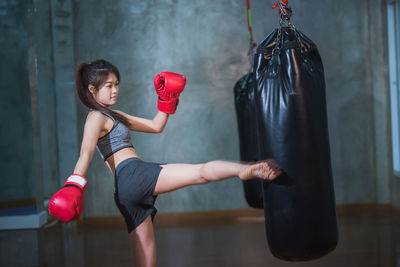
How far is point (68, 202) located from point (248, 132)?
141cm

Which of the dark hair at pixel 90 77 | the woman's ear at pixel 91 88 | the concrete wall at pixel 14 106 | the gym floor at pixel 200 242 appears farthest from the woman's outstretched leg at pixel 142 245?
the concrete wall at pixel 14 106

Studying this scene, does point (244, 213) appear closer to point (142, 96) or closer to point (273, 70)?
point (142, 96)

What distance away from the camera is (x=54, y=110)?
4172mm

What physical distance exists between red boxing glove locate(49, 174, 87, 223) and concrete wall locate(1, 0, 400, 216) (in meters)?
2.75

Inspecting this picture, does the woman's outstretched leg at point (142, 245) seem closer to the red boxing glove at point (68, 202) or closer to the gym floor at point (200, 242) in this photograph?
the red boxing glove at point (68, 202)

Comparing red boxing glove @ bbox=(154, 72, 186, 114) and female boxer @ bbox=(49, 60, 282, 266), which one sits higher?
red boxing glove @ bbox=(154, 72, 186, 114)

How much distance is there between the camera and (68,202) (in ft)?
4.57

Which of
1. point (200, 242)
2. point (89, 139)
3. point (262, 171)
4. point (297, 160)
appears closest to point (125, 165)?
point (89, 139)

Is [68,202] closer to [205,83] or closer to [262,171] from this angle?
[262,171]

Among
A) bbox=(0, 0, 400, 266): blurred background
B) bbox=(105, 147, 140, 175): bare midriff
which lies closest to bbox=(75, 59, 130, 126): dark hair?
bbox=(105, 147, 140, 175): bare midriff

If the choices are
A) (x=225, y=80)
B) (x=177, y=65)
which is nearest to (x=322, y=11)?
(x=225, y=80)

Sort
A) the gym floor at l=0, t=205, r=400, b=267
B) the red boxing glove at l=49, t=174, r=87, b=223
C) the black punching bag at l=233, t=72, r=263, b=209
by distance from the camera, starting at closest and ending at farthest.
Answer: the red boxing glove at l=49, t=174, r=87, b=223
the black punching bag at l=233, t=72, r=263, b=209
the gym floor at l=0, t=205, r=400, b=267

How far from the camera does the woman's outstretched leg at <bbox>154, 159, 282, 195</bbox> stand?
1.41 meters

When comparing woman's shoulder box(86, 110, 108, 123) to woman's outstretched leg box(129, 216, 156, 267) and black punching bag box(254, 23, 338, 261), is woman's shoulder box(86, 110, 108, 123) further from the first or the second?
black punching bag box(254, 23, 338, 261)
